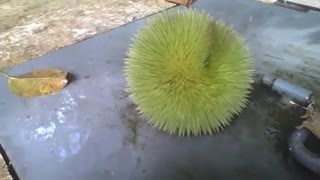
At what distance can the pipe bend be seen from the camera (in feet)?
1.89

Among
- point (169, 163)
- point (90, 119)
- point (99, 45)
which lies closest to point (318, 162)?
point (169, 163)

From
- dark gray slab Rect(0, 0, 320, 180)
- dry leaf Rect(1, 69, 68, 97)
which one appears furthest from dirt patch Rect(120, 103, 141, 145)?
dry leaf Rect(1, 69, 68, 97)

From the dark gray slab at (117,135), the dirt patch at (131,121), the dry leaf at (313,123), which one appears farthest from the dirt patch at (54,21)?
the dry leaf at (313,123)

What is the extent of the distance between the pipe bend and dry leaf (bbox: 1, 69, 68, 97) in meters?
0.41

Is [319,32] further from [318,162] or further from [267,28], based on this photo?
[318,162]

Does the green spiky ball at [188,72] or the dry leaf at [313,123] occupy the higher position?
the green spiky ball at [188,72]

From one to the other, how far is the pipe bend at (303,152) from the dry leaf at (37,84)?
16.1 inches

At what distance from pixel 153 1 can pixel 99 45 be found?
0.23 metres

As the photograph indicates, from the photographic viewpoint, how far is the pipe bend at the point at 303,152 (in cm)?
58

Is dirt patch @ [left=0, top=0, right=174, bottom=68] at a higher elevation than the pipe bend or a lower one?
lower

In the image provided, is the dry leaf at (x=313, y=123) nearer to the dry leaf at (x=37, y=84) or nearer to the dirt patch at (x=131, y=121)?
the dirt patch at (x=131, y=121)

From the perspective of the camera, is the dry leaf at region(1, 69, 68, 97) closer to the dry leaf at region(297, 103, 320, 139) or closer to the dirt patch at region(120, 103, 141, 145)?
the dirt patch at region(120, 103, 141, 145)

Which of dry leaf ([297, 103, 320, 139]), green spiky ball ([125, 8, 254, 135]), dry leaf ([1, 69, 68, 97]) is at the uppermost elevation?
green spiky ball ([125, 8, 254, 135])

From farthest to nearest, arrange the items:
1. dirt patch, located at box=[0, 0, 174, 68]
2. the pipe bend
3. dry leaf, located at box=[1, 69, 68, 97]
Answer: dirt patch, located at box=[0, 0, 174, 68] < dry leaf, located at box=[1, 69, 68, 97] < the pipe bend
